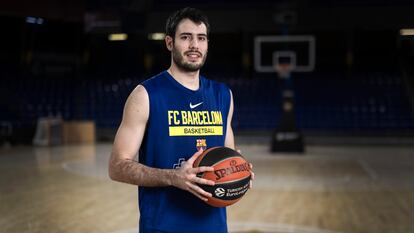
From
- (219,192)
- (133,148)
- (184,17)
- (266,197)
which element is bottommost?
(266,197)

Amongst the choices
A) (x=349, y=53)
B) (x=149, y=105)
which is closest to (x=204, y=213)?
(x=149, y=105)

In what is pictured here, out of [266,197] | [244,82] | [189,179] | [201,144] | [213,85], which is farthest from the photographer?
[244,82]

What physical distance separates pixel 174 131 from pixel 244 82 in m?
15.9

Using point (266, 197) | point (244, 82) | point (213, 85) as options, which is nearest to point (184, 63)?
point (213, 85)

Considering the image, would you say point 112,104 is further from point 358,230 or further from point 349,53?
point 358,230

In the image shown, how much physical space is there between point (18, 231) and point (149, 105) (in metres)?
3.50

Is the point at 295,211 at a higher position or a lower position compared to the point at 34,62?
lower

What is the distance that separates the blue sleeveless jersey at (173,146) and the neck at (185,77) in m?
0.02

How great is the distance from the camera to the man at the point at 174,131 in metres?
2.17

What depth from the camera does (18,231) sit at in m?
5.20

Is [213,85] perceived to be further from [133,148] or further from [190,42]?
[133,148]

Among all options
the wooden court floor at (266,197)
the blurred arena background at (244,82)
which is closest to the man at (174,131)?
the wooden court floor at (266,197)

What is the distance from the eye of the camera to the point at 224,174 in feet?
7.13

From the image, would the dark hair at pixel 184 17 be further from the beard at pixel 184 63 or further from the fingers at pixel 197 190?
the fingers at pixel 197 190
